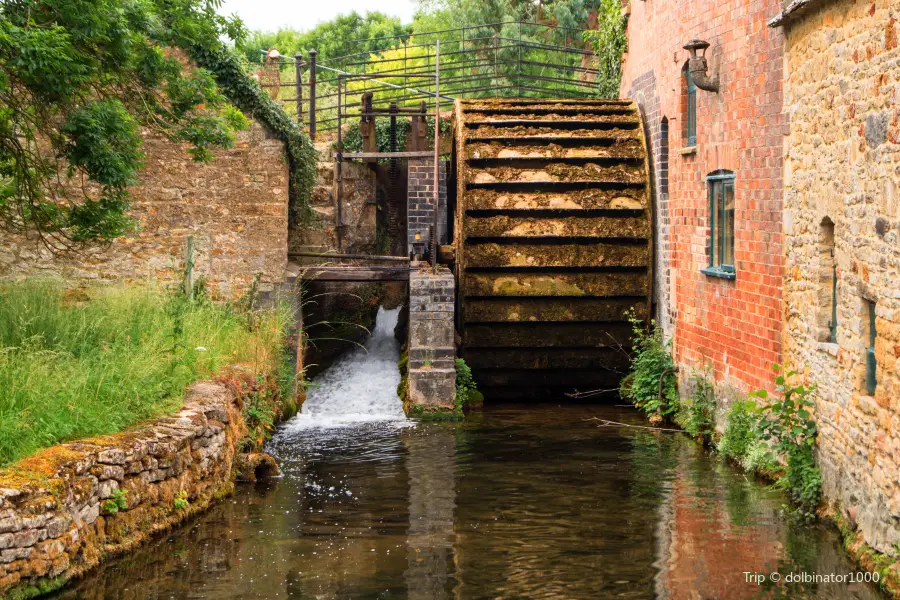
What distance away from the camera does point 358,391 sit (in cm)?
1297

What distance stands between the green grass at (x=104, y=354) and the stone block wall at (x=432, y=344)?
144cm

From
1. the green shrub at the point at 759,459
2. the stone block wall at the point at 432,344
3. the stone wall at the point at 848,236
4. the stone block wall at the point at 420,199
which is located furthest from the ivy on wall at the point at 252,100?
the green shrub at the point at 759,459

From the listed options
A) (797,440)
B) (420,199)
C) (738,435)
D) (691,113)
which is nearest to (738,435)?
(738,435)

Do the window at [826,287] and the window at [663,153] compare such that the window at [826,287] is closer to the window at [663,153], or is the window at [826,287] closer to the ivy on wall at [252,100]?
the window at [663,153]

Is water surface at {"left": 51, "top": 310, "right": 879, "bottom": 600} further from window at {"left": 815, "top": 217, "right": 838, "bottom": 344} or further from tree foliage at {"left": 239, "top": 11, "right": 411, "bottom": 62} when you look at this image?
tree foliage at {"left": 239, "top": 11, "right": 411, "bottom": 62}

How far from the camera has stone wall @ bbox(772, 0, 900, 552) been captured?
239 inches

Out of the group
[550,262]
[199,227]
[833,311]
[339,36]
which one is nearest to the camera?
[833,311]

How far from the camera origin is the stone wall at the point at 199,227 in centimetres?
1266

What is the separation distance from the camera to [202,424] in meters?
7.78

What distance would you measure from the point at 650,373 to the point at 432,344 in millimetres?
2374

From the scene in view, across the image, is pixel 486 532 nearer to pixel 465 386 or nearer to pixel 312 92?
pixel 465 386

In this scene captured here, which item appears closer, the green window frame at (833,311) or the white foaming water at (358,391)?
the green window frame at (833,311)

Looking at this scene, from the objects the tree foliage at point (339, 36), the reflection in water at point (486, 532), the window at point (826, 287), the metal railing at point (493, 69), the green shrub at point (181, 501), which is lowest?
the reflection in water at point (486, 532)

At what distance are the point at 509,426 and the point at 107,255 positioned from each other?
5.06 metres
